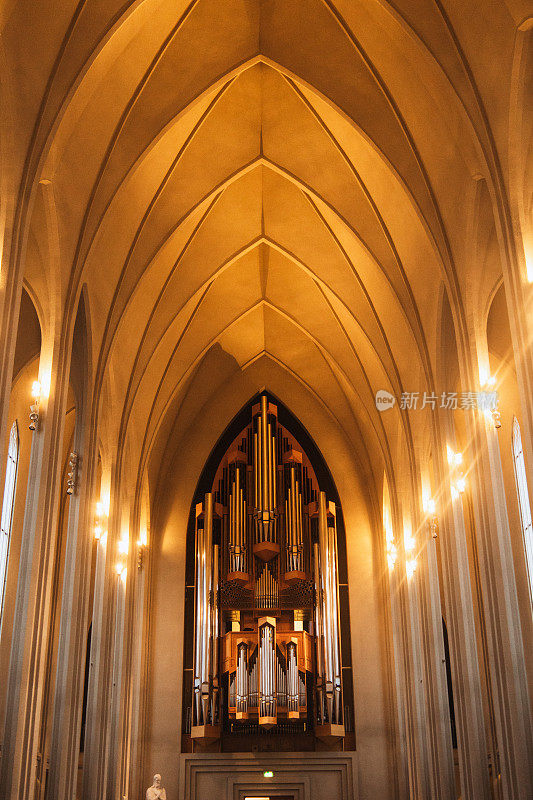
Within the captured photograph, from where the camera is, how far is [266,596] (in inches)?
782

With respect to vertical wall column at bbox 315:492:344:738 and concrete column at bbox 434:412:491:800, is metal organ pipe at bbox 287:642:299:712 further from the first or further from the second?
concrete column at bbox 434:412:491:800

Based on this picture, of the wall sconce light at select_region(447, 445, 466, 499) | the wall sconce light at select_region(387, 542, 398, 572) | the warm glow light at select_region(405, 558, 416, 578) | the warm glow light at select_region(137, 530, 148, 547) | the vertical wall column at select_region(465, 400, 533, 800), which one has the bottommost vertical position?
the vertical wall column at select_region(465, 400, 533, 800)

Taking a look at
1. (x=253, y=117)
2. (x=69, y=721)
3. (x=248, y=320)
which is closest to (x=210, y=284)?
(x=248, y=320)

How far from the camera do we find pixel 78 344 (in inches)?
586

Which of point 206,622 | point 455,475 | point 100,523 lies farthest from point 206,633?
point 455,475

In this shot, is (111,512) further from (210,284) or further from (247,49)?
(247,49)

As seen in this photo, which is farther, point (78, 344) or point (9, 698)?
point (78, 344)

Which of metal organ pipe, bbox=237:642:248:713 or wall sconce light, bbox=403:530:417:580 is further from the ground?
wall sconce light, bbox=403:530:417:580

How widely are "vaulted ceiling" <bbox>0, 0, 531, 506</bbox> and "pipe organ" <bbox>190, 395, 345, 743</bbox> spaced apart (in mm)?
2384

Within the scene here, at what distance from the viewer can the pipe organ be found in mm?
18641

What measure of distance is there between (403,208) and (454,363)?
2.76 m

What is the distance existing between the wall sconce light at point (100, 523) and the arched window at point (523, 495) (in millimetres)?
7595

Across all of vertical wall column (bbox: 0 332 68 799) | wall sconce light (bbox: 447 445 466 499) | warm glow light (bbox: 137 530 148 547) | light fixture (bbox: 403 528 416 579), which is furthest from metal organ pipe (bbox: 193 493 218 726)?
vertical wall column (bbox: 0 332 68 799)

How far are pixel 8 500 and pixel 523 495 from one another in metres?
9.44
